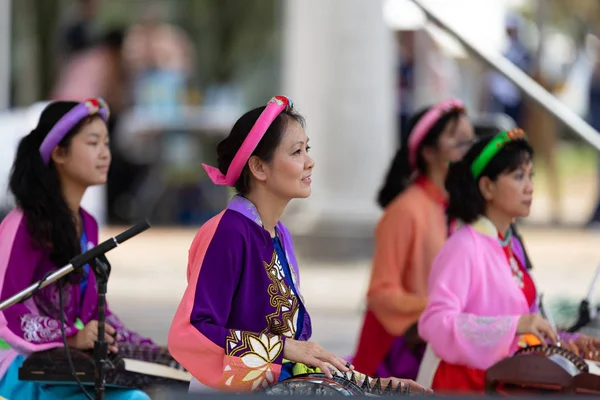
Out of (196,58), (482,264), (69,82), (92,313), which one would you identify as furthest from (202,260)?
(196,58)

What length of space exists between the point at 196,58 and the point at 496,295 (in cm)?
2034

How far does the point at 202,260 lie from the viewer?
12.5 feet

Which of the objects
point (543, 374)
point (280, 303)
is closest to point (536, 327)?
point (543, 374)

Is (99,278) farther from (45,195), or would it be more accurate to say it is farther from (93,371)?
(45,195)

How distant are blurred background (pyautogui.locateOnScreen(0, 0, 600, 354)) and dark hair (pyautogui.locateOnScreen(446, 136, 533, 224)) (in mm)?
1006

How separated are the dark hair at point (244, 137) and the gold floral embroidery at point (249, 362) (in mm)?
546

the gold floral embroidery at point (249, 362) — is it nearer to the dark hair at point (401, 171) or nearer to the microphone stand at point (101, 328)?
the microphone stand at point (101, 328)

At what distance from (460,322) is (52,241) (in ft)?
5.05

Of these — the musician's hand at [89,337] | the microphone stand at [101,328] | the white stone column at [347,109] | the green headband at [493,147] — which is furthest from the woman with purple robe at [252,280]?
the white stone column at [347,109]

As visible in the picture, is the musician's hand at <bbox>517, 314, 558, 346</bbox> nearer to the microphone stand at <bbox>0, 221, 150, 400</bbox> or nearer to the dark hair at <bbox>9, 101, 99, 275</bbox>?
the microphone stand at <bbox>0, 221, 150, 400</bbox>

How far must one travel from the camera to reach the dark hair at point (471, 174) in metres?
4.92

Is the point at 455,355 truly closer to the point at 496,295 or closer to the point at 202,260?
the point at 496,295

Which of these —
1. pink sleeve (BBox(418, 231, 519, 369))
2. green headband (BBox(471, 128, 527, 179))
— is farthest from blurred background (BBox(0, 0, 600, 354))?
pink sleeve (BBox(418, 231, 519, 369))

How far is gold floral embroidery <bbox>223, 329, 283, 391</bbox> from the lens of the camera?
369 cm
